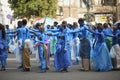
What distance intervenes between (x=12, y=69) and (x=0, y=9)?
46.1m

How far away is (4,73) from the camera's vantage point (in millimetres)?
17094

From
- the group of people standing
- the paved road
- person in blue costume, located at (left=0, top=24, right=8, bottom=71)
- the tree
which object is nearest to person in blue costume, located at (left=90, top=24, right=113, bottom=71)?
the group of people standing

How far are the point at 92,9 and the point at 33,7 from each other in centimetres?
2619

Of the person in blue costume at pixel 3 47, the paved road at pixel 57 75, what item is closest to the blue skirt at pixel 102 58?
the paved road at pixel 57 75

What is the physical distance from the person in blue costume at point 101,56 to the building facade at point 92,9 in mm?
52138

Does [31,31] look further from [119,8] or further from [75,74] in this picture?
[119,8]

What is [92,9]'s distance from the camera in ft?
241

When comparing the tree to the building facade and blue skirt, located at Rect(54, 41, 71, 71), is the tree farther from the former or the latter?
blue skirt, located at Rect(54, 41, 71, 71)

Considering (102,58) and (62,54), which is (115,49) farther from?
(62,54)

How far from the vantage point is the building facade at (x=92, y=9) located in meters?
70.9

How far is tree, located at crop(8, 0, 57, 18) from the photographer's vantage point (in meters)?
48.6

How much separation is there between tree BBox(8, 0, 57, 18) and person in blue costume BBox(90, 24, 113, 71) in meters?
→ 30.7

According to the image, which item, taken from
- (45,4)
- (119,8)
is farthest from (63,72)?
(119,8)

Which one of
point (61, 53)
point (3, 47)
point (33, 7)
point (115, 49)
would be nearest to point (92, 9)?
point (33, 7)
